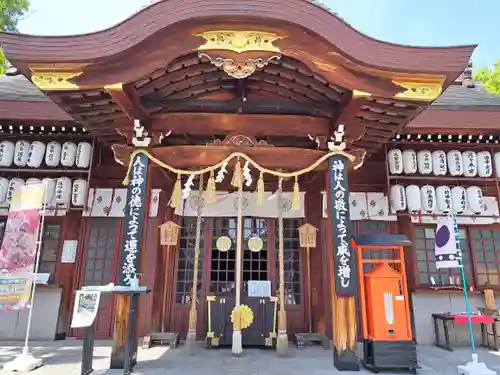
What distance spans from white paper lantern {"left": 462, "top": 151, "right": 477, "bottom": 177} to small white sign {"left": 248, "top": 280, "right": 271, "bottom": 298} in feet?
17.0

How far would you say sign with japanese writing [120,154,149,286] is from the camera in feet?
17.4

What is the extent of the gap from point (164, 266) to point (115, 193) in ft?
6.80

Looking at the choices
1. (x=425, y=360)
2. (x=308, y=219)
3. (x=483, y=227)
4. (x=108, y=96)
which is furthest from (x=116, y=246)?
(x=483, y=227)

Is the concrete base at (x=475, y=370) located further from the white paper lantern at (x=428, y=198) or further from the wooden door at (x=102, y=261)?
the wooden door at (x=102, y=261)

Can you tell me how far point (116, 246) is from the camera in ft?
26.1

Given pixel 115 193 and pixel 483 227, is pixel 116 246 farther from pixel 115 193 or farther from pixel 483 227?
pixel 483 227

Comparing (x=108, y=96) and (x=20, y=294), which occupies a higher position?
(x=108, y=96)

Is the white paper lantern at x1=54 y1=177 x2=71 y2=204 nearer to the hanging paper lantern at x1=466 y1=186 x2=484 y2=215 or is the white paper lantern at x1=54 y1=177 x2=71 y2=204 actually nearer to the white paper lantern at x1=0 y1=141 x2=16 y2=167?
the white paper lantern at x1=0 y1=141 x2=16 y2=167

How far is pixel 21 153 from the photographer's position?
25.0 ft

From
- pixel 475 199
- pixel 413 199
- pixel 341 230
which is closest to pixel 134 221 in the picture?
pixel 341 230

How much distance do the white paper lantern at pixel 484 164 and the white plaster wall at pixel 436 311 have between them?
2790mm

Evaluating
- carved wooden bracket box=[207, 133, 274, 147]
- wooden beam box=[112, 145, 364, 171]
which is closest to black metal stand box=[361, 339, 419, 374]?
wooden beam box=[112, 145, 364, 171]

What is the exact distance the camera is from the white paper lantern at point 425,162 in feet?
25.3

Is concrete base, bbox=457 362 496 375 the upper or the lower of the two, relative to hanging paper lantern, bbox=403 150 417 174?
lower
